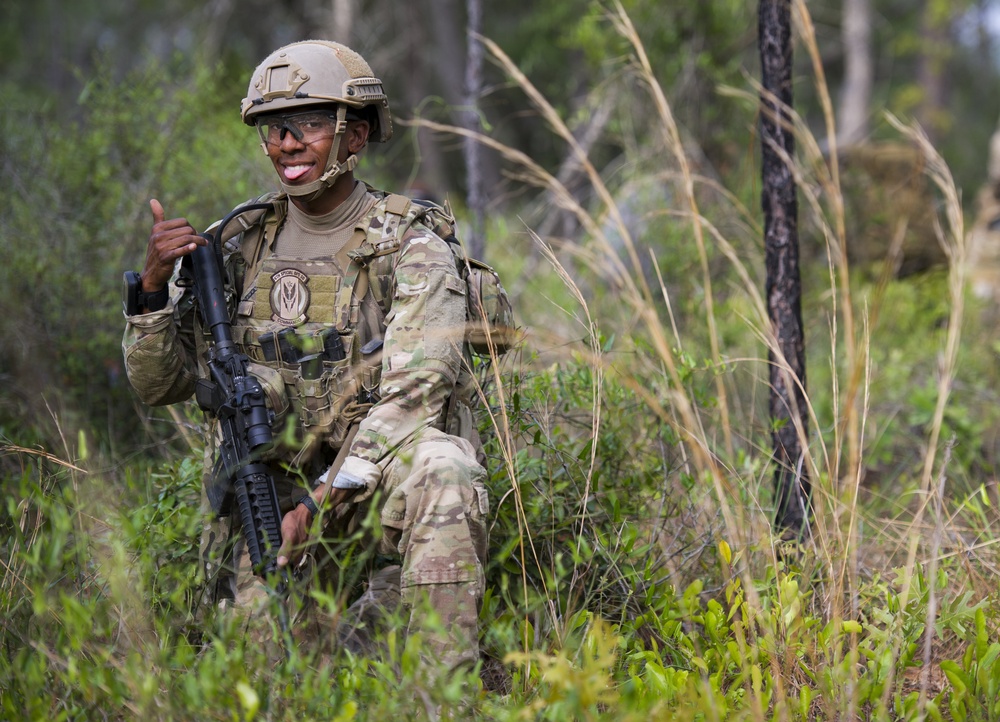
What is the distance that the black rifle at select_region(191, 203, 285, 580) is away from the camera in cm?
262

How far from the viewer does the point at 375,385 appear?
300cm

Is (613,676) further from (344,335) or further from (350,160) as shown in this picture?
A: (350,160)

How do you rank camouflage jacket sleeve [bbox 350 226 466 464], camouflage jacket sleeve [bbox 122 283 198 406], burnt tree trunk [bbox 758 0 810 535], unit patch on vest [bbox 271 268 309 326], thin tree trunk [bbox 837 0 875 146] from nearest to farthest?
1. camouflage jacket sleeve [bbox 350 226 466 464]
2. camouflage jacket sleeve [bbox 122 283 198 406]
3. unit patch on vest [bbox 271 268 309 326]
4. burnt tree trunk [bbox 758 0 810 535]
5. thin tree trunk [bbox 837 0 875 146]

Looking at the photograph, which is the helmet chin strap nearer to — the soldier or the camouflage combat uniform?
the soldier

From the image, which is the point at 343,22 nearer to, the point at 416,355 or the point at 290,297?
the point at 290,297

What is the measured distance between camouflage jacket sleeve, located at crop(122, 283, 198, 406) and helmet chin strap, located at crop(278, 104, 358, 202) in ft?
1.51

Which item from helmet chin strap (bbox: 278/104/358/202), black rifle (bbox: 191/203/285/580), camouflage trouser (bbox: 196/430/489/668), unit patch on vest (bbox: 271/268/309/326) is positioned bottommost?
camouflage trouser (bbox: 196/430/489/668)

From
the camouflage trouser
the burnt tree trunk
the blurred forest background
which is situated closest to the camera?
the camouflage trouser

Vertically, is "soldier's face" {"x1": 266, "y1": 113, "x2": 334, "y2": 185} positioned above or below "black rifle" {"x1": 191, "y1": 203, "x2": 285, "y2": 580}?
above

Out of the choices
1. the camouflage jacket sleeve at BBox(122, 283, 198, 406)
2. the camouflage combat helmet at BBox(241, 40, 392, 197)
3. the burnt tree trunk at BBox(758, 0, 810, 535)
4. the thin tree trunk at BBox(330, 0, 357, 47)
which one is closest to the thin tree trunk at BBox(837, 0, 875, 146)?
the thin tree trunk at BBox(330, 0, 357, 47)

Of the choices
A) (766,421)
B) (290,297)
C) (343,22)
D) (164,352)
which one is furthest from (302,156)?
(343,22)

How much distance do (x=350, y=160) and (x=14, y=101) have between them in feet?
11.8

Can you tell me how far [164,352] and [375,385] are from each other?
0.62 m

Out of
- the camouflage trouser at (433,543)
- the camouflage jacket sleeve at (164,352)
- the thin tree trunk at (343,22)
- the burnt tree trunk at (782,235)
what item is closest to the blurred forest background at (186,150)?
the thin tree trunk at (343,22)
